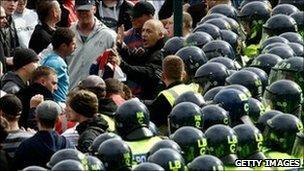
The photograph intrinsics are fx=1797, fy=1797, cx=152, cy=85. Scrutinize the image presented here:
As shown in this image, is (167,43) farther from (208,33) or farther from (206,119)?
(206,119)

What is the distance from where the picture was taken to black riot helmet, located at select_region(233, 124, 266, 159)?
18375 millimetres

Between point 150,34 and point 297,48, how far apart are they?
6.28 ft

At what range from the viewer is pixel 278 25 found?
24531 mm

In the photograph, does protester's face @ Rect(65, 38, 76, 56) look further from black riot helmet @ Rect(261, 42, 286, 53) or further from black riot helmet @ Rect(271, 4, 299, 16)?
black riot helmet @ Rect(271, 4, 299, 16)

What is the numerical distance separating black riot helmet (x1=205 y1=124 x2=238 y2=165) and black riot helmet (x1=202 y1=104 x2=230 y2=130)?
3.03ft

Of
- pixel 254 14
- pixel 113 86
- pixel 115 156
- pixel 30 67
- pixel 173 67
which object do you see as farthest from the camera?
pixel 254 14

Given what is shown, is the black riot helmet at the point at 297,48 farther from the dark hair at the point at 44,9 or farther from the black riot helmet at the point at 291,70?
the dark hair at the point at 44,9

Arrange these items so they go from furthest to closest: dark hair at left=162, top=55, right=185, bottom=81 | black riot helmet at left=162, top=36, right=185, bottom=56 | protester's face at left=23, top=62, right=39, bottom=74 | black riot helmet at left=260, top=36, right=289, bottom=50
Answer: black riot helmet at left=260, top=36, right=289, bottom=50 → black riot helmet at left=162, top=36, right=185, bottom=56 → protester's face at left=23, top=62, right=39, bottom=74 → dark hair at left=162, top=55, right=185, bottom=81

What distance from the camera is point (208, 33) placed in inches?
955

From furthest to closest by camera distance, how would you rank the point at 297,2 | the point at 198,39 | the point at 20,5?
the point at 297,2 < the point at 20,5 < the point at 198,39

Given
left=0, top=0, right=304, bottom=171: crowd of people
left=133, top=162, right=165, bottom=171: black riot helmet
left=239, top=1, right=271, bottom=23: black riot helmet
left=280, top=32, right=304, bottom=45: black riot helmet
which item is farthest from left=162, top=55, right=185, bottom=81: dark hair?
left=133, top=162, right=165, bottom=171: black riot helmet

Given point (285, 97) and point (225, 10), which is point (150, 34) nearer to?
point (225, 10)

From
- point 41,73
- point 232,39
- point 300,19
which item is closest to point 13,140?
point 41,73

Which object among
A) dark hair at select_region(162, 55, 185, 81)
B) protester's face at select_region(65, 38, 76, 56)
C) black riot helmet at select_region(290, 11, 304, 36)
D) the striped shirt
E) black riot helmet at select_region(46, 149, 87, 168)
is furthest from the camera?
black riot helmet at select_region(290, 11, 304, 36)
